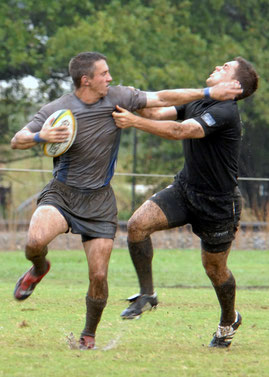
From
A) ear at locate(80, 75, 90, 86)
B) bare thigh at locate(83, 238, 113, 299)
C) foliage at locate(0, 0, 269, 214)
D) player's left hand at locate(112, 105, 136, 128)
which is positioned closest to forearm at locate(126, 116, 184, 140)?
player's left hand at locate(112, 105, 136, 128)

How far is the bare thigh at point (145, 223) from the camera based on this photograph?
23.2 feet

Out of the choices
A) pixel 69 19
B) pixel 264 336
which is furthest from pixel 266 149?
pixel 264 336

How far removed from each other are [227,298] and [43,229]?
1.74m

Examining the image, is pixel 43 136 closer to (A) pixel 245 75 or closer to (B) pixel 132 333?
(A) pixel 245 75

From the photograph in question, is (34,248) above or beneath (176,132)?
beneath

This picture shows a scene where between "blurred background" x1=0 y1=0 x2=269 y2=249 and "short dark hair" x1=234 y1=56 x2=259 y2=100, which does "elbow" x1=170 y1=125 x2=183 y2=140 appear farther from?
"blurred background" x1=0 y1=0 x2=269 y2=249

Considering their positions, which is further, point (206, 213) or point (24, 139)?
point (206, 213)

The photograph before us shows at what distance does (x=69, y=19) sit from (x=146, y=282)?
18863 mm

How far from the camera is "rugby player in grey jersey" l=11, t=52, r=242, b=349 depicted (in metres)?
6.61

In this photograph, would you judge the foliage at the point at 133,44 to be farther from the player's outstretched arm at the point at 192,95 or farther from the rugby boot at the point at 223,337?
the player's outstretched arm at the point at 192,95

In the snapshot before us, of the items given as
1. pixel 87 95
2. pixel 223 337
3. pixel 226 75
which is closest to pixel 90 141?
pixel 87 95

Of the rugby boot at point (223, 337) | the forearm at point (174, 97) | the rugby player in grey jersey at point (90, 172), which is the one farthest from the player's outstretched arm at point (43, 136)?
the rugby boot at point (223, 337)

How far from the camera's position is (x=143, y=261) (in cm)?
719

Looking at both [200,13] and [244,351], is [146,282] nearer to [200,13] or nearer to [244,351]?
[244,351]
